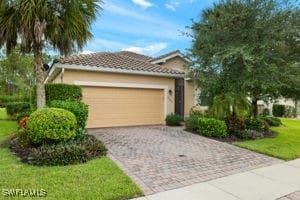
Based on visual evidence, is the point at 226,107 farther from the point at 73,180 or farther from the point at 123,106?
the point at 73,180

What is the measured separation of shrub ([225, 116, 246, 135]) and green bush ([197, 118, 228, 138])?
53 cm

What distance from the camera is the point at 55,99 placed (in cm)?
1062

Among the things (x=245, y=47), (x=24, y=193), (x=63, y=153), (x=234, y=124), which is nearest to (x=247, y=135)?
(x=234, y=124)

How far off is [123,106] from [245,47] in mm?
6972

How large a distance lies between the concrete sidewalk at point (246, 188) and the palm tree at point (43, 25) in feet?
23.1

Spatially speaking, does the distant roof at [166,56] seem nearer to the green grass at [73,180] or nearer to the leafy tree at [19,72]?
the green grass at [73,180]

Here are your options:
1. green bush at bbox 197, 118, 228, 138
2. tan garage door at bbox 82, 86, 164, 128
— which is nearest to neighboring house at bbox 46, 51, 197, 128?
tan garage door at bbox 82, 86, 164, 128

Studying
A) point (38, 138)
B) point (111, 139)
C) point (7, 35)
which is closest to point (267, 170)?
point (111, 139)

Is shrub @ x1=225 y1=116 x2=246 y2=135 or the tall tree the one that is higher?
the tall tree

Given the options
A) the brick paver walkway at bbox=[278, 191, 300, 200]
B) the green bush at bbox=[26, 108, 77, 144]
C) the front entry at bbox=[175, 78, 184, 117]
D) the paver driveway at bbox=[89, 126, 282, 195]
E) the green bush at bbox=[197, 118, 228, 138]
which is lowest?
the brick paver walkway at bbox=[278, 191, 300, 200]

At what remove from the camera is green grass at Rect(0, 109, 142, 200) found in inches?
184

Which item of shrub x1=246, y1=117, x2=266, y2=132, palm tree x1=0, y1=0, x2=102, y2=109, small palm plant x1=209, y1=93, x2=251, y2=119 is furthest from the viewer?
shrub x1=246, y1=117, x2=266, y2=132

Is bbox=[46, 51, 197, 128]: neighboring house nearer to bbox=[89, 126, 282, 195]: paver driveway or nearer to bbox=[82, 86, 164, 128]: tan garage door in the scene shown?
bbox=[82, 86, 164, 128]: tan garage door

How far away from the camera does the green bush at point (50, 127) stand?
705 centimetres
